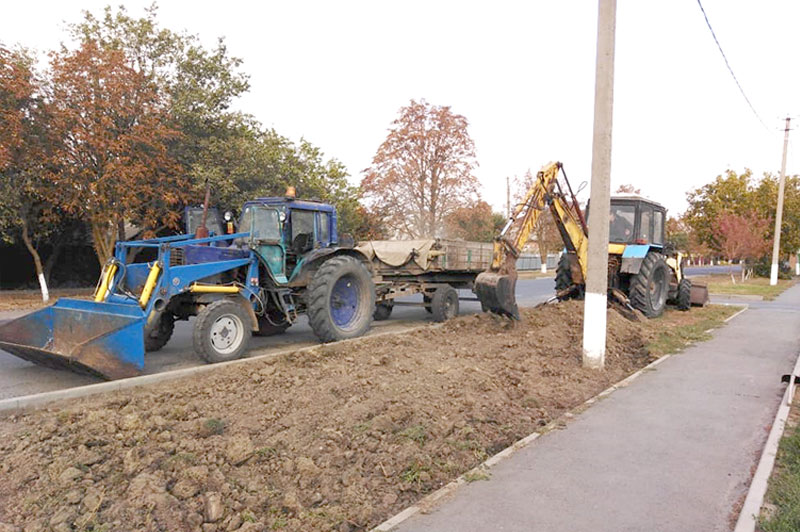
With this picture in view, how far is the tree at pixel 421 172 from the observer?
25.7 m

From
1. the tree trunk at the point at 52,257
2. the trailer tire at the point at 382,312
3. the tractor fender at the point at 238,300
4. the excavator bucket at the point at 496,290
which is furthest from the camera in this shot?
the tree trunk at the point at 52,257

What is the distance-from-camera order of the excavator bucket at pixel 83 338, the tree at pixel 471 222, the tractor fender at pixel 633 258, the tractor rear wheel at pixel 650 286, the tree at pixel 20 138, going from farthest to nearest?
the tree at pixel 471 222 < the tree at pixel 20 138 < the tractor rear wheel at pixel 650 286 < the tractor fender at pixel 633 258 < the excavator bucket at pixel 83 338

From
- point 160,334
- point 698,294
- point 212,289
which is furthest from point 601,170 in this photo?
point 698,294

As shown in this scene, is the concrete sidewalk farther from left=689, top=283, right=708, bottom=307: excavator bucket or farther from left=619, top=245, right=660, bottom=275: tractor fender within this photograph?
left=689, top=283, right=708, bottom=307: excavator bucket

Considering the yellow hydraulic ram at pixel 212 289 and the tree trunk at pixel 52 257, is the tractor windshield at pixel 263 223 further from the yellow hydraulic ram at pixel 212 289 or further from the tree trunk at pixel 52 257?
the tree trunk at pixel 52 257

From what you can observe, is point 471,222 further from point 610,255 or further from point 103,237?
point 103,237

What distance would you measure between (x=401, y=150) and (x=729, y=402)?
68.6 ft

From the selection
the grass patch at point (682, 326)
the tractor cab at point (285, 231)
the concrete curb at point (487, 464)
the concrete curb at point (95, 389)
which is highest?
the tractor cab at point (285, 231)

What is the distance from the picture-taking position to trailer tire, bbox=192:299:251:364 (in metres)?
7.57

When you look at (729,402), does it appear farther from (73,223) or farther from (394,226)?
(73,223)

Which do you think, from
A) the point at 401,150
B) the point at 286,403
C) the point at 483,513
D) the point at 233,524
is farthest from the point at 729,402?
the point at 401,150

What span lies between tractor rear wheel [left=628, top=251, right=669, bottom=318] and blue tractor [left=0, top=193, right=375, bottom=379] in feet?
22.0

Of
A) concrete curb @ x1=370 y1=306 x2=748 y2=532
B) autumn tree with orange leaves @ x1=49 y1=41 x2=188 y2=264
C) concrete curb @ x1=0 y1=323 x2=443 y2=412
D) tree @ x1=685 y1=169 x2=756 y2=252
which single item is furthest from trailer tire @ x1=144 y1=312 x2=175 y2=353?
tree @ x1=685 y1=169 x2=756 y2=252

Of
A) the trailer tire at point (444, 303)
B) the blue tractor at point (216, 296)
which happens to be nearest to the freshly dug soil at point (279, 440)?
the blue tractor at point (216, 296)
